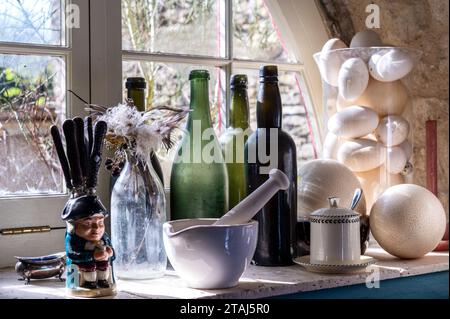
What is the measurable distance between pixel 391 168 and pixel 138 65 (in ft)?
1.77

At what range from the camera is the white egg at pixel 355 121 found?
1.32 meters

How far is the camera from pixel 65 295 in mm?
941

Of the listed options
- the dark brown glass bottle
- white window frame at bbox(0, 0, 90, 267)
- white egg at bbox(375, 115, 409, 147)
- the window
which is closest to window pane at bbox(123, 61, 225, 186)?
the window

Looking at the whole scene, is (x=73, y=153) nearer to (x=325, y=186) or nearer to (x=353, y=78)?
(x=325, y=186)

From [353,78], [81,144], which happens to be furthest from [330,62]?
[81,144]

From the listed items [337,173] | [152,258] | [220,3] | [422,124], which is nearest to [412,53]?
[422,124]

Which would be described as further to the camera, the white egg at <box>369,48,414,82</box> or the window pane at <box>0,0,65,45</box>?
the white egg at <box>369,48,414,82</box>

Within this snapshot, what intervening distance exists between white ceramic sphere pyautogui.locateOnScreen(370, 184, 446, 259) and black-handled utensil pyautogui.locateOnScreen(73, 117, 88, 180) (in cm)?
52

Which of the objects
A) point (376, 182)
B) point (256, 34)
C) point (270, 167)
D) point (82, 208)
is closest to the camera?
point (82, 208)

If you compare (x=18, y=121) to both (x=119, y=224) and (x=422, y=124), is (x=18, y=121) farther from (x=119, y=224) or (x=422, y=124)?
(x=422, y=124)

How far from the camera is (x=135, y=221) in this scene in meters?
1.06

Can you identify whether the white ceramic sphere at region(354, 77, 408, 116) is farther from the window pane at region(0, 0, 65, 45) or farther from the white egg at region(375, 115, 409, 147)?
the window pane at region(0, 0, 65, 45)

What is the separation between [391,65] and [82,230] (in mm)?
702

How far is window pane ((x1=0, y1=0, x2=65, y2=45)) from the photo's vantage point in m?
1.16
